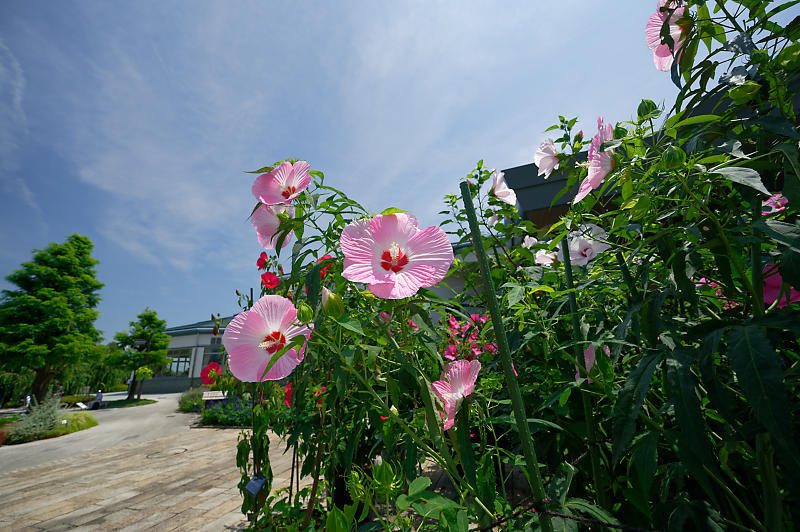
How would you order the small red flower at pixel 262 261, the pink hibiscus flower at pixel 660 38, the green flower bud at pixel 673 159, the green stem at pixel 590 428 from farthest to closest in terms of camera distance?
the small red flower at pixel 262 261 < the pink hibiscus flower at pixel 660 38 < the green stem at pixel 590 428 < the green flower bud at pixel 673 159

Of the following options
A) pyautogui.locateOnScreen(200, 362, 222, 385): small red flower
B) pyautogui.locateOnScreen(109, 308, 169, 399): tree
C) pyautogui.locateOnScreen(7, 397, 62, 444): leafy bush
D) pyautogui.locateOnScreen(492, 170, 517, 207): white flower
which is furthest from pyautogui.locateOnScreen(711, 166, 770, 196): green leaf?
pyautogui.locateOnScreen(109, 308, 169, 399): tree

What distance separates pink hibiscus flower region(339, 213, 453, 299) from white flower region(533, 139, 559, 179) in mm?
743

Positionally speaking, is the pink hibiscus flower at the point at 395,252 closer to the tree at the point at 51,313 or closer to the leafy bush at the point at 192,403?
the leafy bush at the point at 192,403

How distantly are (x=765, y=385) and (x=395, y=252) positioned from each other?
44 centimetres

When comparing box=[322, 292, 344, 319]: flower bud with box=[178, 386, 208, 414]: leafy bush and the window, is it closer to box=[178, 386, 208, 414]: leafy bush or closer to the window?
box=[178, 386, 208, 414]: leafy bush

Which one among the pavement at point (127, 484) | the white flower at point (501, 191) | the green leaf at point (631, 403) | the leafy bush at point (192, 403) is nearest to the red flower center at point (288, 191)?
the green leaf at point (631, 403)

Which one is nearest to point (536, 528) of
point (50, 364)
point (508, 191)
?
point (508, 191)

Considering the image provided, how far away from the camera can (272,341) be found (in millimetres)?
637

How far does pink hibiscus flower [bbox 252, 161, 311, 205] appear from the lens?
772mm

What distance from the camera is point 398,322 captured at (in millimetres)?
725

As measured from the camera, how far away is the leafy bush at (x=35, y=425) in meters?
6.67

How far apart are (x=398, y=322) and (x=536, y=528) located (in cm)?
39

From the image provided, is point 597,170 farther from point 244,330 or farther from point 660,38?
point 244,330

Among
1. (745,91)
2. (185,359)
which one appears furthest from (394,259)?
(185,359)
